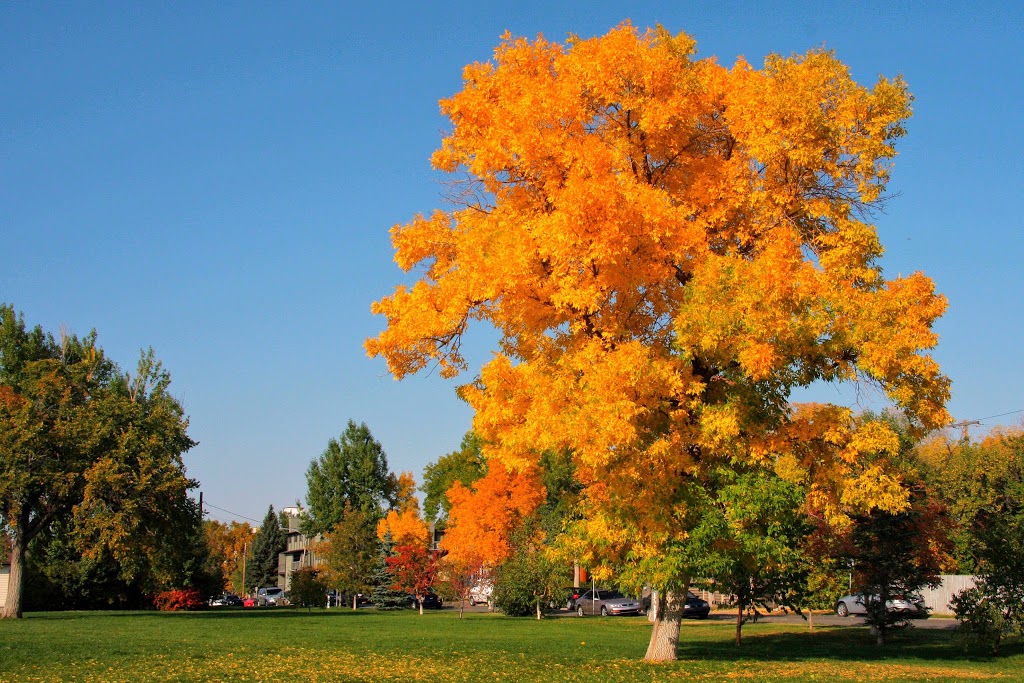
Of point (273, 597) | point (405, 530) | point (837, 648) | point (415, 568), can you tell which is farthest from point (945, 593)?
point (273, 597)

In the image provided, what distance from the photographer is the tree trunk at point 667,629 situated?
1802 centimetres

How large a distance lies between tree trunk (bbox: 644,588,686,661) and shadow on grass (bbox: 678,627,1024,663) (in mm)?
1748

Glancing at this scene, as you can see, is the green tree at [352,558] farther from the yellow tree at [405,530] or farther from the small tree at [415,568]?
the small tree at [415,568]

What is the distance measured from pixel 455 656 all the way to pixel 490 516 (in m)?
28.8

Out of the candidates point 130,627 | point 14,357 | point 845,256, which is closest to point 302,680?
point 845,256

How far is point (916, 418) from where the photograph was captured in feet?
55.4

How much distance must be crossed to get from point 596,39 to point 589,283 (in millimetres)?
4664

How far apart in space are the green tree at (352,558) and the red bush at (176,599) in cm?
829

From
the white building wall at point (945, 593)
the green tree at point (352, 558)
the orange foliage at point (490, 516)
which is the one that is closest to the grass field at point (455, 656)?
the white building wall at point (945, 593)

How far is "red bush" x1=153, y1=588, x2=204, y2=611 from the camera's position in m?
55.2

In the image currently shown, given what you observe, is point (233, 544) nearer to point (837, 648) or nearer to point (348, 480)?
point (348, 480)

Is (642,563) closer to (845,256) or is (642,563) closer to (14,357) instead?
(845,256)

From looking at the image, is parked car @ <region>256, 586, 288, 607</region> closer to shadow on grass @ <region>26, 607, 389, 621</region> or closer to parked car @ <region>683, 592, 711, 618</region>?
shadow on grass @ <region>26, 607, 389, 621</region>

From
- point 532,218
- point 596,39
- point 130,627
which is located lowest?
point 130,627
